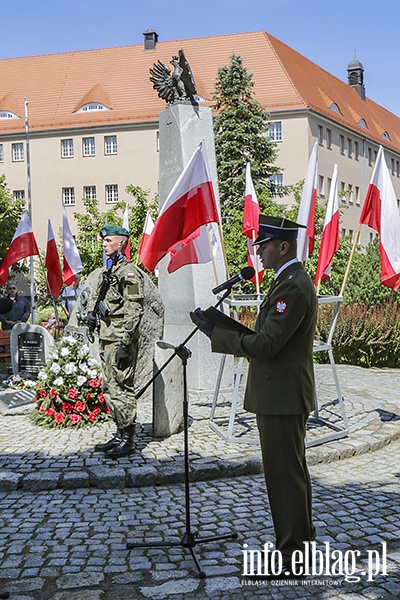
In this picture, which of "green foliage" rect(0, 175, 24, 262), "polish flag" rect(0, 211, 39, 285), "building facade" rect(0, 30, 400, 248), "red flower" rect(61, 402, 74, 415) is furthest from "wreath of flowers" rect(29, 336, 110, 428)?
"building facade" rect(0, 30, 400, 248)

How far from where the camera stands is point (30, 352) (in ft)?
36.1

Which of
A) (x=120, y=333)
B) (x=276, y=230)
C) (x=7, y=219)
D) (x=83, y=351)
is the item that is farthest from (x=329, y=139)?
(x=276, y=230)

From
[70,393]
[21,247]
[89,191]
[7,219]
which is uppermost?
[89,191]

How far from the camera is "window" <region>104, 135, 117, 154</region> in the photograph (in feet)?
176

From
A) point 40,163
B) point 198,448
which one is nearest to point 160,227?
point 198,448

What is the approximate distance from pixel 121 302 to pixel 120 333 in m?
0.29

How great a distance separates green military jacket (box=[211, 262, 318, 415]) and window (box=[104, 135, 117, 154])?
51112 millimetres

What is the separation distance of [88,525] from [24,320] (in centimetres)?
853

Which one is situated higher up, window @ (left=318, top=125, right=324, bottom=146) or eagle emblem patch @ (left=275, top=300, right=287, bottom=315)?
window @ (left=318, top=125, right=324, bottom=146)

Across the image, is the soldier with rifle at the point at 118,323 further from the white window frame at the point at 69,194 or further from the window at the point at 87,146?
A: the white window frame at the point at 69,194

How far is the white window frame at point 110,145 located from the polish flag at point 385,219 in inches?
1848

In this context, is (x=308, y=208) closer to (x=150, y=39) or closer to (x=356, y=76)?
(x=150, y=39)

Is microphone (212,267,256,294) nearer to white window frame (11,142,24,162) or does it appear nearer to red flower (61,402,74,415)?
red flower (61,402,74,415)

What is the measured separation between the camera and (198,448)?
Answer: 7.12m
